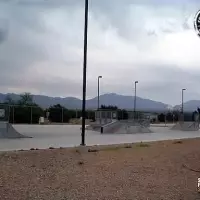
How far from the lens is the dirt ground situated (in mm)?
8477

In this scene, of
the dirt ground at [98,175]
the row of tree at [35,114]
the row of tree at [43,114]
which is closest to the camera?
the dirt ground at [98,175]

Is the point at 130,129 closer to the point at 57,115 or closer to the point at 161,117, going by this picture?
the point at 57,115

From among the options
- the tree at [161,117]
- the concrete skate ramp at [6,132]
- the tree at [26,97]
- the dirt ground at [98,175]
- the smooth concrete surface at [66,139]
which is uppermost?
the tree at [26,97]

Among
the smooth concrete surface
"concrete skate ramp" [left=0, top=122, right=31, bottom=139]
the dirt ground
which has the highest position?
"concrete skate ramp" [left=0, top=122, right=31, bottom=139]

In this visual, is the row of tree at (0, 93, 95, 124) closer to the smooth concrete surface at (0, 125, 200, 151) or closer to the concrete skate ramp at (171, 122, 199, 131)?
the smooth concrete surface at (0, 125, 200, 151)

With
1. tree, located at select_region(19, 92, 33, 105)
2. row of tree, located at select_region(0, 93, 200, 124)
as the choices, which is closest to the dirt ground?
row of tree, located at select_region(0, 93, 200, 124)

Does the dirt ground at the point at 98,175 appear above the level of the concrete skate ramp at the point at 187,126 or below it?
below

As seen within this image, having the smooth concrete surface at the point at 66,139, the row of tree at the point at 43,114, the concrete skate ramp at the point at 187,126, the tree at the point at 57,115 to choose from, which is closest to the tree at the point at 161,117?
the row of tree at the point at 43,114

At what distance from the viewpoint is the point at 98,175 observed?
10.4 meters

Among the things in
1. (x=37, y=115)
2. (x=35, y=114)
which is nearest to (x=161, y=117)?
(x=37, y=115)

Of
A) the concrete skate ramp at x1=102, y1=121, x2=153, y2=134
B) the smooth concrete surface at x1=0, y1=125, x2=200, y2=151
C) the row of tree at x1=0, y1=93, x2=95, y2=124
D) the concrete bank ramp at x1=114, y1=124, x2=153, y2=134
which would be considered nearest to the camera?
the smooth concrete surface at x1=0, y1=125, x2=200, y2=151

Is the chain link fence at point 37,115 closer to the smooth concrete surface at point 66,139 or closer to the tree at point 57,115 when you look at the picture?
the tree at point 57,115

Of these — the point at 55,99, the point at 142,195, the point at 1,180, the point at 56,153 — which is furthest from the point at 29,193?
the point at 55,99

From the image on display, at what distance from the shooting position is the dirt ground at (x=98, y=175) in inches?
334
